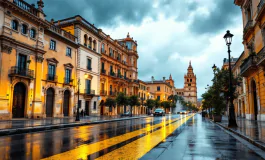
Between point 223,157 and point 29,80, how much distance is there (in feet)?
79.8

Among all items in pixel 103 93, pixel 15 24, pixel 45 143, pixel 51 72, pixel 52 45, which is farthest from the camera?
pixel 103 93

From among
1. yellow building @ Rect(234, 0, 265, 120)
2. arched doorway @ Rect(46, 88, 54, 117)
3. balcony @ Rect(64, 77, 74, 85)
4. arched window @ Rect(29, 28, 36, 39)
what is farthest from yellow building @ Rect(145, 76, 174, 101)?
arched window @ Rect(29, 28, 36, 39)

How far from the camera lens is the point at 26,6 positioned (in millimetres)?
25500

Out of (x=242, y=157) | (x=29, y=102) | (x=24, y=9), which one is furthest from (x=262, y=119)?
(x=24, y=9)

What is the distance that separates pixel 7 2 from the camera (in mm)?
22484

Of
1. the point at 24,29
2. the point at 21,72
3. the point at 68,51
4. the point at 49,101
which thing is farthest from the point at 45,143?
the point at 68,51

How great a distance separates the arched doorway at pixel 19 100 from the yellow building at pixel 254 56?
81.3 feet

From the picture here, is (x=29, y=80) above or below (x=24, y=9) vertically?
below

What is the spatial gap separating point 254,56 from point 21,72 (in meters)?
24.8

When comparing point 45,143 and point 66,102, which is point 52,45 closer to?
point 66,102

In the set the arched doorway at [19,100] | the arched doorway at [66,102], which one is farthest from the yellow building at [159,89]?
the arched doorway at [19,100]

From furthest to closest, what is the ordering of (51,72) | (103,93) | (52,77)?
(103,93) → (51,72) → (52,77)

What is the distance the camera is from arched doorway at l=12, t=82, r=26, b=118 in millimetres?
23984

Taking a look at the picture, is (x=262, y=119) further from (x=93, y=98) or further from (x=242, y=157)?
(x=93, y=98)
